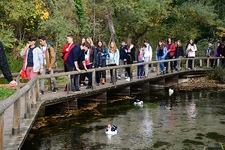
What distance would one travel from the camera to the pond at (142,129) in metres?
6.90

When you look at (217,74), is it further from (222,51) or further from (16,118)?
(16,118)

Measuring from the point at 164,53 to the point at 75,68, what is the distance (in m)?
7.77

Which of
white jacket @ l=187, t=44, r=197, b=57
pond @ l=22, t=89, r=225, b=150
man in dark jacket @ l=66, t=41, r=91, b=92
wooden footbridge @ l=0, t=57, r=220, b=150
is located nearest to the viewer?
wooden footbridge @ l=0, t=57, r=220, b=150

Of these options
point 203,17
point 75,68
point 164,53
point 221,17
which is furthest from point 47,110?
point 221,17

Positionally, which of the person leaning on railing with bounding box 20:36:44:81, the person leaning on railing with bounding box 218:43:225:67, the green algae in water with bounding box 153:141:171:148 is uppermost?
the person leaning on railing with bounding box 218:43:225:67

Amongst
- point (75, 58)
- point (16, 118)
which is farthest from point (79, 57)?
point (16, 118)

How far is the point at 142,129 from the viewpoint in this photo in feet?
26.5

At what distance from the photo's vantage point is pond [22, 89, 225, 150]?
272 inches

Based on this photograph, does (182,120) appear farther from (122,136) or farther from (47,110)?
(47,110)

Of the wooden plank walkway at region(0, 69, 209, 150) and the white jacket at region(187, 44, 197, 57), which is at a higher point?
the white jacket at region(187, 44, 197, 57)

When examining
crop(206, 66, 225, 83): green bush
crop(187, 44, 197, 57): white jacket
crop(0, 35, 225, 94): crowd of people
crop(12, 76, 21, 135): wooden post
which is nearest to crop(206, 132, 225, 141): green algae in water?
crop(12, 76, 21, 135): wooden post

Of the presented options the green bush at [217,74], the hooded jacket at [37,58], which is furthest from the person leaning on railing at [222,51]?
the hooded jacket at [37,58]

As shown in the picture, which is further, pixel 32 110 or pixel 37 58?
pixel 37 58

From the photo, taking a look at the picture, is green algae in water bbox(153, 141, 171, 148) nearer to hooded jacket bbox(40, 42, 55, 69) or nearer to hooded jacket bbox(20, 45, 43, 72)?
hooded jacket bbox(20, 45, 43, 72)
